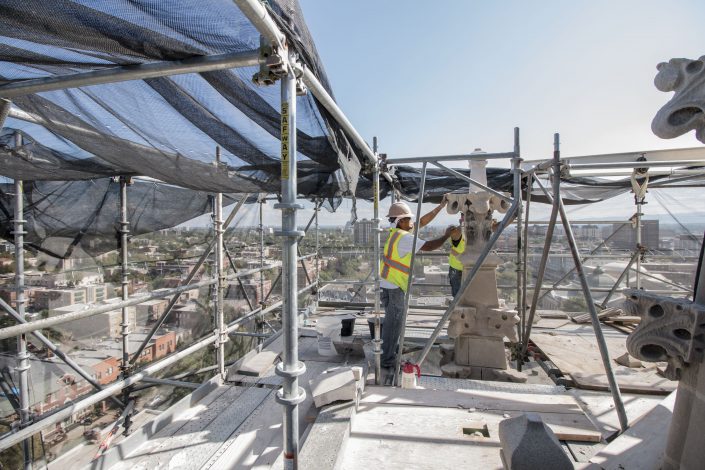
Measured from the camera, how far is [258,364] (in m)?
3.81

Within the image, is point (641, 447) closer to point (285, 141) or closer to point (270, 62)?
point (285, 141)

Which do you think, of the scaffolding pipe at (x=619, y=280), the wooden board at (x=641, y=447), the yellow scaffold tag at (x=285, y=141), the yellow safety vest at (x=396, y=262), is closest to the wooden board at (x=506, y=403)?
the wooden board at (x=641, y=447)

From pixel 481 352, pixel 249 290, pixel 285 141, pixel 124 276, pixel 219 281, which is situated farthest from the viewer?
pixel 249 290

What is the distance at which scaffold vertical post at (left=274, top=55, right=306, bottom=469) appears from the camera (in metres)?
1.55

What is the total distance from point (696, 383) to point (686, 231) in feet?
24.8

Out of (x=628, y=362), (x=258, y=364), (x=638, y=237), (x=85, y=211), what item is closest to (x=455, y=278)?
(x=628, y=362)

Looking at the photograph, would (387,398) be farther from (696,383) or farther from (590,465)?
(696,383)

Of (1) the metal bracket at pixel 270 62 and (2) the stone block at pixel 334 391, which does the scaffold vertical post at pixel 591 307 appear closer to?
(2) the stone block at pixel 334 391

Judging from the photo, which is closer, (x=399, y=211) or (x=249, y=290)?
(x=399, y=211)

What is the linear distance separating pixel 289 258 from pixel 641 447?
1967mm

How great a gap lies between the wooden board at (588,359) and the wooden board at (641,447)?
105cm

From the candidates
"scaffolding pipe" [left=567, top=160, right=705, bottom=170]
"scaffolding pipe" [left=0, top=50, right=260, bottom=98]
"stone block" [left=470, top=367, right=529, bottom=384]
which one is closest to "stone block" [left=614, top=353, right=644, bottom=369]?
"stone block" [left=470, top=367, right=529, bottom=384]

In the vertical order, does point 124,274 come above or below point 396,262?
below

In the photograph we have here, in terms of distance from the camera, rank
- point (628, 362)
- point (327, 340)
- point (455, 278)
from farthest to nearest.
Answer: point (455, 278)
point (327, 340)
point (628, 362)
